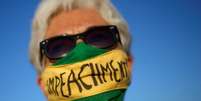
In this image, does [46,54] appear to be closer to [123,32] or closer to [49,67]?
[49,67]

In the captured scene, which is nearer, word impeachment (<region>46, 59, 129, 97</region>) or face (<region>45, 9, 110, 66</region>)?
word impeachment (<region>46, 59, 129, 97</region>)

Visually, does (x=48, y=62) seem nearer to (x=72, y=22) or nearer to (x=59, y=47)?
(x=59, y=47)

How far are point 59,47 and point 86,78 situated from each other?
14.8 inches

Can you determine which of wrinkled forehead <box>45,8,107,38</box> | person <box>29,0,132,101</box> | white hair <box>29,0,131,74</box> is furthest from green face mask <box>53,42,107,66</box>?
white hair <box>29,0,131,74</box>

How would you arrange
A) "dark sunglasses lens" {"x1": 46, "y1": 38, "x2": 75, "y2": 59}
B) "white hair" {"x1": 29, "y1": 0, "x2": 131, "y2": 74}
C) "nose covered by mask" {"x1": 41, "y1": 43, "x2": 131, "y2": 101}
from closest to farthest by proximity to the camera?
"nose covered by mask" {"x1": 41, "y1": 43, "x2": 131, "y2": 101}, "dark sunglasses lens" {"x1": 46, "y1": 38, "x2": 75, "y2": 59}, "white hair" {"x1": 29, "y1": 0, "x2": 131, "y2": 74}

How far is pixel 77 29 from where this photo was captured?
4438 mm

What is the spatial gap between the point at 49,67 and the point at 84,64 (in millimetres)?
330

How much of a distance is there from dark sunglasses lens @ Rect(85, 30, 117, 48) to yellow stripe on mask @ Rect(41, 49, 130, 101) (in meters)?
0.08

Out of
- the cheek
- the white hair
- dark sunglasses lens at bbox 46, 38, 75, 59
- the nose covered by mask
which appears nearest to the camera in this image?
the nose covered by mask

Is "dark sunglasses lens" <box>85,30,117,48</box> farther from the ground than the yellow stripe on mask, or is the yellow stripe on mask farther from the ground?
"dark sunglasses lens" <box>85,30,117,48</box>

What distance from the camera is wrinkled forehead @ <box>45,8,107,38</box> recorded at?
446cm

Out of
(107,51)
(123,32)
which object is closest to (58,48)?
(107,51)

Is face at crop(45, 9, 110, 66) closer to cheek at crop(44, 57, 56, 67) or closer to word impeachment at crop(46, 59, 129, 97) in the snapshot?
cheek at crop(44, 57, 56, 67)

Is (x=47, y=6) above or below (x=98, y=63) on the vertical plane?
above
